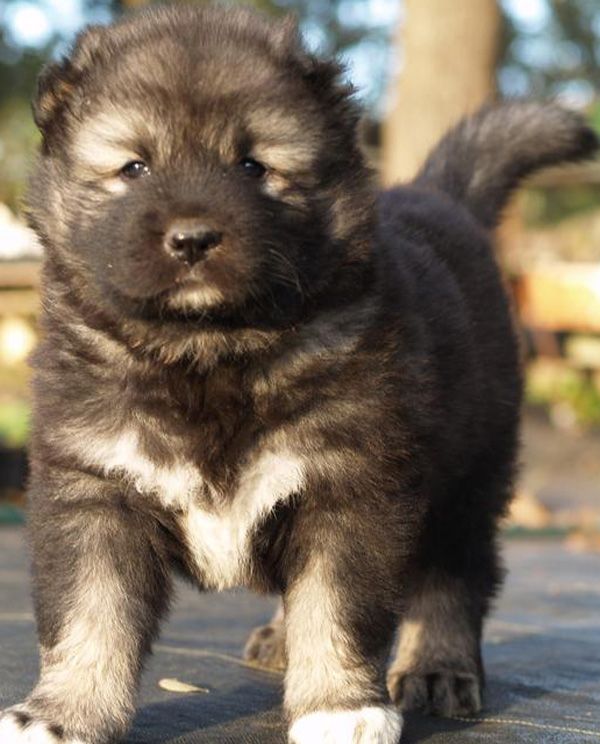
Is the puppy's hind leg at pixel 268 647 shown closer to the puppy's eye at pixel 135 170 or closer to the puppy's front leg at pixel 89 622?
the puppy's front leg at pixel 89 622

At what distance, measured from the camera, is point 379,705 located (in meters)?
3.02

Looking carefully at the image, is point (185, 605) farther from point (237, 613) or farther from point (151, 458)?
point (151, 458)

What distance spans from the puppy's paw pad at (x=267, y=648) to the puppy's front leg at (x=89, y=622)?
3.21 feet

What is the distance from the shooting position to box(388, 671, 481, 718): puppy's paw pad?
3559mm

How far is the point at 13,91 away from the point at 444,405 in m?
→ 20.3

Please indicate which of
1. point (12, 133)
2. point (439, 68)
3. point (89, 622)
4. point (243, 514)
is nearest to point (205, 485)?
point (243, 514)

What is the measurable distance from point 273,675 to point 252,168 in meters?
1.50

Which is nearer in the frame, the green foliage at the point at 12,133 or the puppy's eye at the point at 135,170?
the puppy's eye at the point at 135,170

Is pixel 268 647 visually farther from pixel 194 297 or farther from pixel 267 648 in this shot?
pixel 194 297

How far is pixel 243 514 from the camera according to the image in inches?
119

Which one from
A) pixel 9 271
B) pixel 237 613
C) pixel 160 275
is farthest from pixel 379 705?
pixel 9 271

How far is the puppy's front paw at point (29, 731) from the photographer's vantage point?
115 inches

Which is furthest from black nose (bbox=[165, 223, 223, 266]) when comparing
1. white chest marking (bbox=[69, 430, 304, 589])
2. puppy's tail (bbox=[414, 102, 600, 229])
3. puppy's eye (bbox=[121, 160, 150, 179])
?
puppy's tail (bbox=[414, 102, 600, 229])

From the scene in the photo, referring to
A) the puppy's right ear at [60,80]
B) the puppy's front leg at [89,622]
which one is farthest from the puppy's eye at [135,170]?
the puppy's front leg at [89,622]
